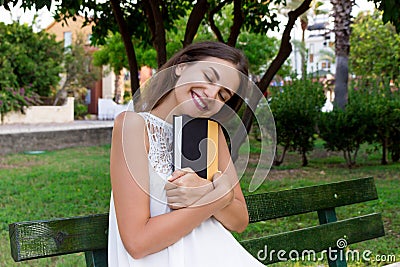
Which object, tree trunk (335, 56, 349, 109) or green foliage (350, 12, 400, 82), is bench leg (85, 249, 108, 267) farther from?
green foliage (350, 12, 400, 82)

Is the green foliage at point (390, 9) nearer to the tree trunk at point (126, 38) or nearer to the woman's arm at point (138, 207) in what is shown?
the woman's arm at point (138, 207)

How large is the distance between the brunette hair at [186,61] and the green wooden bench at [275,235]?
506 mm

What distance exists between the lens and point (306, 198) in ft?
9.39

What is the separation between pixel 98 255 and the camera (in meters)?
2.15

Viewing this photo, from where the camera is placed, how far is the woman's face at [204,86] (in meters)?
1.67

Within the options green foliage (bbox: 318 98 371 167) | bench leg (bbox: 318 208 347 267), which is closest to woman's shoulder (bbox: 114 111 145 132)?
bench leg (bbox: 318 208 347 267)

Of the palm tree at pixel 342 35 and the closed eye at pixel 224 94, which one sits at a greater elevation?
the palm tree at pixel 342 35

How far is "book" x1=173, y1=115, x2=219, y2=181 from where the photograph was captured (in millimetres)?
1667

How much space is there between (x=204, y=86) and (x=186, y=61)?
133 millimetres

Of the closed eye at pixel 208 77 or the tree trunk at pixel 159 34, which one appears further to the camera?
the tree trunk at pixel 159 34

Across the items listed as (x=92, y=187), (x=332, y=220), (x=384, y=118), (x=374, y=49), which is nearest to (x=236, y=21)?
(x=92, y=187)

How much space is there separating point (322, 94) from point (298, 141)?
95 cm

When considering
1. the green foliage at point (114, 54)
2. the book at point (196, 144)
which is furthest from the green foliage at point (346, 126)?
the green foliage at point (114, 54)

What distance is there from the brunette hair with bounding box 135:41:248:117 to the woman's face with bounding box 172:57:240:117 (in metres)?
0.02
